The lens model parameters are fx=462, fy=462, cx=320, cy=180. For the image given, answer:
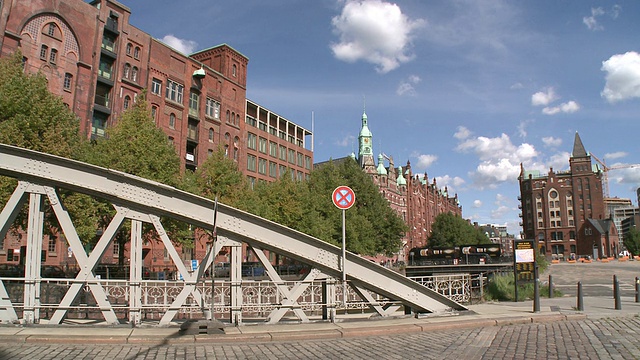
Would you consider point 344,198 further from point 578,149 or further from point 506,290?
point 578,149

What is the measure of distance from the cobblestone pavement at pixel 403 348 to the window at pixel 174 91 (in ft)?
155

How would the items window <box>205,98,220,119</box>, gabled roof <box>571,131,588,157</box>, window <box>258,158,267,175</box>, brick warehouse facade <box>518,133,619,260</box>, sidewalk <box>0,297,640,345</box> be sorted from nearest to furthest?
sidewalk <box>0,297,640,345</box> → window <box>205,98,220,119</box> → window <box>258,158,267,175</box> → brick warehouse facade <box>518,133,619,260</box> → gabled roof <box>571,131,588,157</box>

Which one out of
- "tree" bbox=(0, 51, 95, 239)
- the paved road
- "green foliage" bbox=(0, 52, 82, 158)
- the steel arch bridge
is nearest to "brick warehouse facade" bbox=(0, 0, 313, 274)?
"tree" bbox=(0, 51, 95, 239)

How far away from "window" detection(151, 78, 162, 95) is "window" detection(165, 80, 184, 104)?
3.93 feet

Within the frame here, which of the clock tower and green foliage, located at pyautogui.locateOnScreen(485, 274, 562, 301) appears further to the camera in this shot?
the clock tower

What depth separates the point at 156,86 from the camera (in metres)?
51.3

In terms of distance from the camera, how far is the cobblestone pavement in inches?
327

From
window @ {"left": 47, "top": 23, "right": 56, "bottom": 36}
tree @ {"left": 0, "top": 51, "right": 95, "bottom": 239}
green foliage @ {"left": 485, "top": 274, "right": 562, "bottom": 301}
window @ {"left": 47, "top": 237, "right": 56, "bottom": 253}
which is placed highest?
window @ {"left": 47, "top": 23, "right": 56, "bottom": 36}

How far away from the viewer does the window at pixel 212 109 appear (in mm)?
59188

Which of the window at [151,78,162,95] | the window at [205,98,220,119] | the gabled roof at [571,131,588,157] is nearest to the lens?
the window at [151,78,162,95]

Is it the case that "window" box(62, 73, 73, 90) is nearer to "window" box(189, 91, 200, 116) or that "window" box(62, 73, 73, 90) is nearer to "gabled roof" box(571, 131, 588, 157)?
"window" box(189, 91, 200, 116)

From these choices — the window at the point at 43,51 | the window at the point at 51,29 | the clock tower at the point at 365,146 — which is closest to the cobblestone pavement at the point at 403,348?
the window at the point at 43,51

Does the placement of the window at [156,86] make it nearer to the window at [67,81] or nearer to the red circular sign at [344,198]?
the window at [67,81]

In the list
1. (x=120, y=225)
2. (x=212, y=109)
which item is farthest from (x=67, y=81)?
(x=120, y=225)
